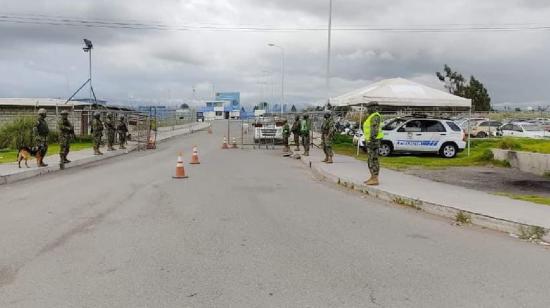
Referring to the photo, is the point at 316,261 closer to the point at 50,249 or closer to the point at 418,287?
the point at 418,287

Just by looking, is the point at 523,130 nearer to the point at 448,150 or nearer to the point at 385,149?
the point at 448,150

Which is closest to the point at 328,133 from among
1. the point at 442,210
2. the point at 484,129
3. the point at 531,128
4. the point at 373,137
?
the point at 373,137

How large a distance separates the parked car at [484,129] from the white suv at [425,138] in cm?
1699

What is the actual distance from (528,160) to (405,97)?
6052 millimetres

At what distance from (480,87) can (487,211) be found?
81.9 m

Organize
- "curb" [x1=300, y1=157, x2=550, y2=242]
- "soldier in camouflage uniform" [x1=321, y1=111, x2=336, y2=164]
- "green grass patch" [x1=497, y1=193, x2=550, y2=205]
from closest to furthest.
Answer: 1. "curb" [x1=300, y1=157, x2=550, y2=242]
2. "green grass patch" [x1=497, y1=193, x2=550, y2=205]
3. "soldier in camouflage uniform" [x1=321, y1=111, x2=336, y2=164]

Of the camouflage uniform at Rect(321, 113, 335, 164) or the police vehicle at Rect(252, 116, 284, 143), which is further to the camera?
the police vehicle at Rect(252, 116, 284, 143)

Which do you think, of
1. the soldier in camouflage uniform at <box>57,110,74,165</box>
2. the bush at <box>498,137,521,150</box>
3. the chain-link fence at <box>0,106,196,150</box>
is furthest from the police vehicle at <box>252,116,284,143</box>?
the bush at <box>498,137,521,150</box>

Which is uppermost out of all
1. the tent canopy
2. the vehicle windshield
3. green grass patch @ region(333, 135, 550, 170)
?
the tent canopy

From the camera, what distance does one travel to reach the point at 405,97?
71.3 feet

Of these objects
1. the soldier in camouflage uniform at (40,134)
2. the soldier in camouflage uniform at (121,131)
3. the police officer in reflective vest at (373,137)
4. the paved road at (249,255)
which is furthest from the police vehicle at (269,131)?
the paved road at (249,255)

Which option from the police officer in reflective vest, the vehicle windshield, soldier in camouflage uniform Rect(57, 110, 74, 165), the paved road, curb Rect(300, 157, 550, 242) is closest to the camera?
the paved road

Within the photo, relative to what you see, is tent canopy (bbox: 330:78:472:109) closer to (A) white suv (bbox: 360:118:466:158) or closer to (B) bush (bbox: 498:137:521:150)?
(A) white suv (bbox: 360:118:466:158)

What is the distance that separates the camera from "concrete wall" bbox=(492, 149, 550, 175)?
16094mm
